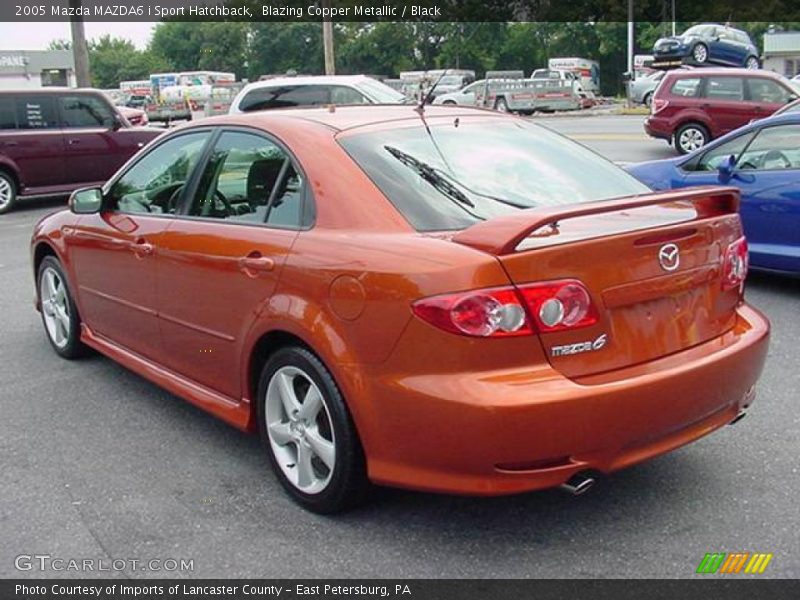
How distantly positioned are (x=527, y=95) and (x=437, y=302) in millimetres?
38737

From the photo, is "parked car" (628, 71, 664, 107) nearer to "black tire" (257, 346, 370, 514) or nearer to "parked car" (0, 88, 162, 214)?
"parked car" (0, 88, 162, 214)

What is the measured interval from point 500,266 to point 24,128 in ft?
41.8

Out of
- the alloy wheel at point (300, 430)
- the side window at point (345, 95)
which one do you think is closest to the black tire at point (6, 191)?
the side window at point (345, 95)

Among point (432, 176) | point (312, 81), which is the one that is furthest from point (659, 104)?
point (432, 176)

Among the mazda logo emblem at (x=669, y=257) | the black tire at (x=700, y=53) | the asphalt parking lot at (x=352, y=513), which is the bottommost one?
the asphalt parking lot at (x=352, y=513)

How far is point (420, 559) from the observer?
3.22 meters

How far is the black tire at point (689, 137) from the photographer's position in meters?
17.4

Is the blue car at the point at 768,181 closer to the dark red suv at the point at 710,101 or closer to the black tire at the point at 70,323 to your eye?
the black tire at the point at 70,323

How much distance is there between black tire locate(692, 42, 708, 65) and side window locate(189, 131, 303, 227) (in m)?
30.5

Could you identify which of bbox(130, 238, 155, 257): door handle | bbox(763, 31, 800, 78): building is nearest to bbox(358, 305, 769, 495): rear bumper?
bbox(130, 238, 155, 257): door handle

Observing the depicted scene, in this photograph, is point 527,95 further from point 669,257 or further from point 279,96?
point 669,257

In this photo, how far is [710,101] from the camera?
1723cm

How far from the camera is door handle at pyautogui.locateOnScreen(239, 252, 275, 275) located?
363cm
